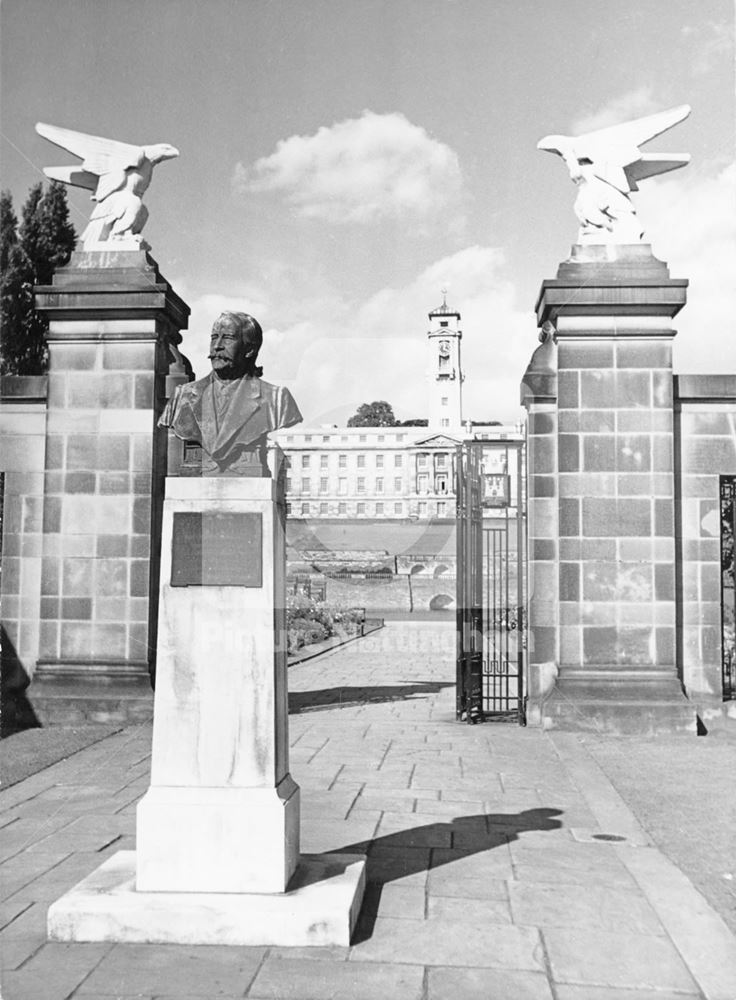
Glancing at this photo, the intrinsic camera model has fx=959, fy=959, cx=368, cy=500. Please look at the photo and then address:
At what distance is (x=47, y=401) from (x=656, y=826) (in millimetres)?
7269

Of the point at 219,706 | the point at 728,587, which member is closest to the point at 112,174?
the point at 219,706

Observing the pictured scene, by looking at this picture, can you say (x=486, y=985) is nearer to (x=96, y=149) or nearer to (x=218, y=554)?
(x=218, y=554)

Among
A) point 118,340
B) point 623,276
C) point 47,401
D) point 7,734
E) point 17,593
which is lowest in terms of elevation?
point 7,734

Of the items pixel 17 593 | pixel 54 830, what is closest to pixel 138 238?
pixel 17 593

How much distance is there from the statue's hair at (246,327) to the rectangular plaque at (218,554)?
2.98ft

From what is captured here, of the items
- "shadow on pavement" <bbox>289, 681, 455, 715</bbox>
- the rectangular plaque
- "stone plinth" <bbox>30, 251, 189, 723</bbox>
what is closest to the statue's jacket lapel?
the rectangular plaque

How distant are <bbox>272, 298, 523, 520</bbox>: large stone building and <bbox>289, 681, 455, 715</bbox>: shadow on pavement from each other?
2528mm

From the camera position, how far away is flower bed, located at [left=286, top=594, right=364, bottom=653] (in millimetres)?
20737

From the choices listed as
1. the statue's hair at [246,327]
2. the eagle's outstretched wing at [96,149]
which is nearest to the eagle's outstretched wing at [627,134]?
the eagle's outstretched wing at [96,149]

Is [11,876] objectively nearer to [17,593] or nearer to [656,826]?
[656,826]

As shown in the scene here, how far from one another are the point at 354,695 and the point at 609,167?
7.18m

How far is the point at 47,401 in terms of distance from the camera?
10.1m

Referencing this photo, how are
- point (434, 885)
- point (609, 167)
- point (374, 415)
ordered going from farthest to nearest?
point (374, 415), point (609, 167), point (434, 885)

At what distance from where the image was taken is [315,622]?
23.2 metres
